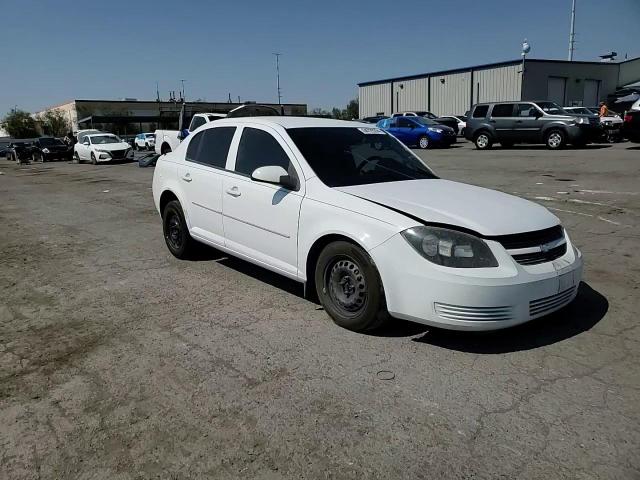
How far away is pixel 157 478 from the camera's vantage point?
2395 mm

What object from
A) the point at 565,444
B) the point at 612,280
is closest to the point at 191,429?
the point at 565,444

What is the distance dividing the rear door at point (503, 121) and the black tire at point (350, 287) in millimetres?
19749

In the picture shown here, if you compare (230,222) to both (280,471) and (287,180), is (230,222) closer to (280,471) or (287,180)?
(287,180)

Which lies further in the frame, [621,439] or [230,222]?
[230,222]

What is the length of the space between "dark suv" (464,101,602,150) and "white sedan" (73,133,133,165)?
55.2 feet

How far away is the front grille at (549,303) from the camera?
3.50 metres

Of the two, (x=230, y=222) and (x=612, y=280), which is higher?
(x=230, y=222)

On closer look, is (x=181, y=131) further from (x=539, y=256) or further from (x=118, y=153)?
(x=539, y=256)

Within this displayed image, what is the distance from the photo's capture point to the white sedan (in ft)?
85.6

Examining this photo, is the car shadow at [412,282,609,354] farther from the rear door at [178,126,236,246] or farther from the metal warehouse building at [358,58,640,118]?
the metal warehouse building at [358,58,640,118]

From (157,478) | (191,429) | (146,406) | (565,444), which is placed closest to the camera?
(157,478)

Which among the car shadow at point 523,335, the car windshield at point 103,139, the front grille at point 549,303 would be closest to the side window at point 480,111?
the car windshield at point 103,139

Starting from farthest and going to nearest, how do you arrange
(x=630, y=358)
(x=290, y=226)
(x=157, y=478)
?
(x=290, y=226) → (x=630, y=358) → (x=157, y=478)

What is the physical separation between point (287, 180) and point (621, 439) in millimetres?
2859
